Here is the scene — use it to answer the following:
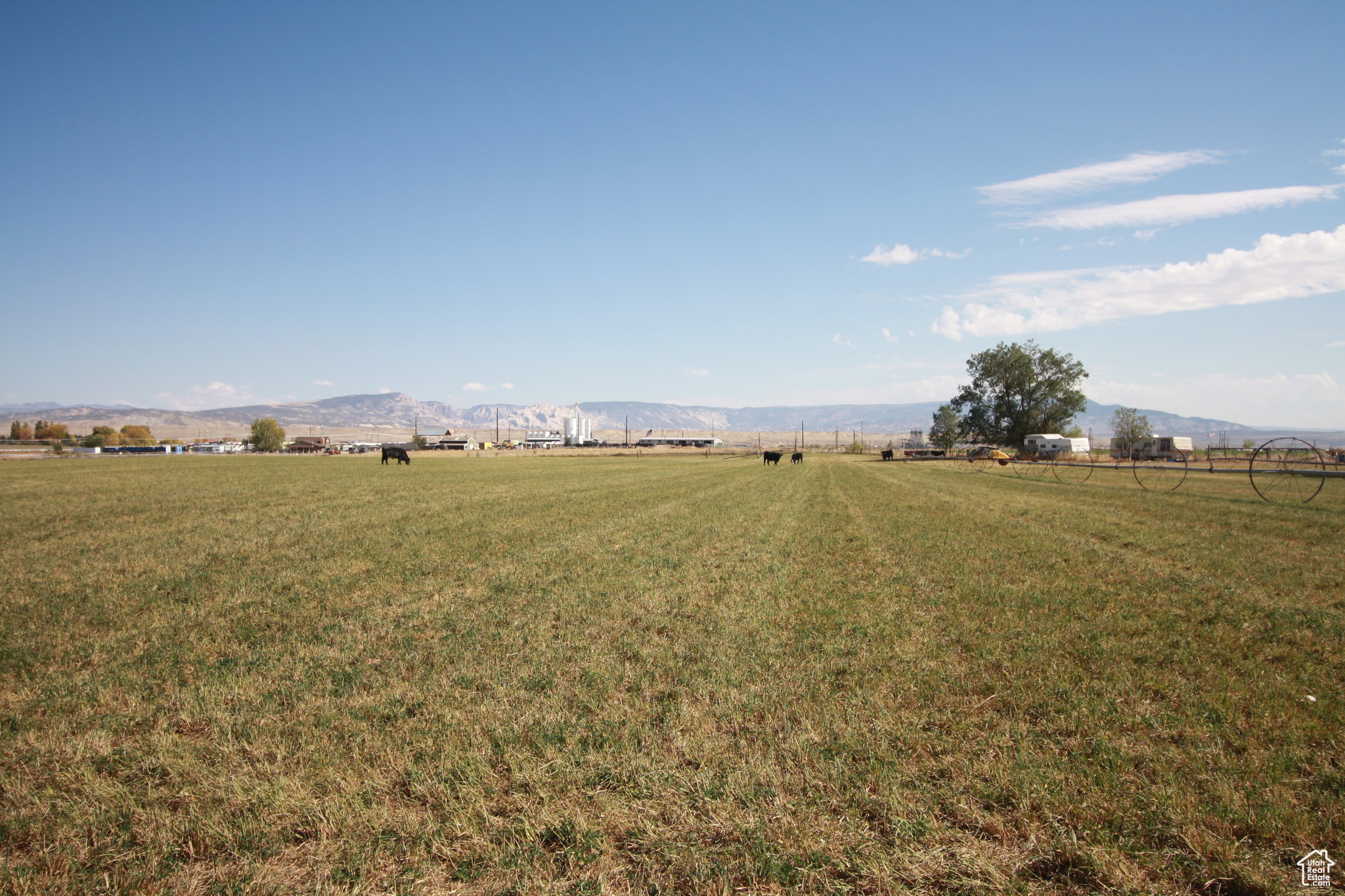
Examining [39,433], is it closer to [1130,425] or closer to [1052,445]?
[1052,445]

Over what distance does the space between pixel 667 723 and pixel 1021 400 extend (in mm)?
126357

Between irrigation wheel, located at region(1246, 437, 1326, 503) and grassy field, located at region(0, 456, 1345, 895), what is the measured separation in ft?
59.6

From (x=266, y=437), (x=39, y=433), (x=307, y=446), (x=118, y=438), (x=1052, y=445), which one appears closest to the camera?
(x=1052, y=445)

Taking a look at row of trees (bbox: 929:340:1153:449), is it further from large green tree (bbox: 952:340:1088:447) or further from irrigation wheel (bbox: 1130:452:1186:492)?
irrigation wheel (bbox: 1130:452:1186:492)

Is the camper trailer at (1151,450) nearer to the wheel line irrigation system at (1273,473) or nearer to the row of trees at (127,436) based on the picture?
the wheel line irrigation system at (1273,473)

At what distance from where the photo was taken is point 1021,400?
114m

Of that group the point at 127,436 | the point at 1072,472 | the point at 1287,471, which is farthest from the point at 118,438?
the point at 1287,471

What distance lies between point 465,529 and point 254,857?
564 inches

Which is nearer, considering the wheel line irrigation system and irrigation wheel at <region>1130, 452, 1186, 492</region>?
the wheel line irrigation system

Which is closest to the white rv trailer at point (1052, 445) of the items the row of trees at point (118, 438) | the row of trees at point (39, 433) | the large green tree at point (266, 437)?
the large green tree at point (266, 437)

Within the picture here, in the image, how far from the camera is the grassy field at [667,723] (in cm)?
382

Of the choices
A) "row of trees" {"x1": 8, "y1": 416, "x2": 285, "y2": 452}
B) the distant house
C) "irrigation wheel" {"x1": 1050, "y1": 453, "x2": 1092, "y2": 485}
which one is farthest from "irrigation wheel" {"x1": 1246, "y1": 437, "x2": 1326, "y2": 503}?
the distant house

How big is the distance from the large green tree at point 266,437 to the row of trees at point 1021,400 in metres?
157

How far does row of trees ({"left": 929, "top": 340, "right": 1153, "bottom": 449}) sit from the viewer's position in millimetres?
111562
